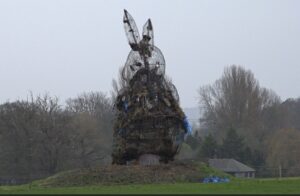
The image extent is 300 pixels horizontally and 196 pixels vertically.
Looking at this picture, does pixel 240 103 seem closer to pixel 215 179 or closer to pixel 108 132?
pixel 108 132

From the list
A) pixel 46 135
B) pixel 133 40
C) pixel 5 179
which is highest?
pixel 133 40

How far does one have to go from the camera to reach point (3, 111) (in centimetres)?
6172

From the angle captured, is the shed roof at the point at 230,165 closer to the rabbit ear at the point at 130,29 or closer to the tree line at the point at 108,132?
the tree line at the point at 108,132

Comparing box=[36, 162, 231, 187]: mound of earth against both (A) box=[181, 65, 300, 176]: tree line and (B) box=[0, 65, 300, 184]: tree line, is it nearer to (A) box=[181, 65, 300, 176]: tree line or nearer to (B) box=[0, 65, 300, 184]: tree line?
(B) box=[0, 65, 300, 184]: tree line

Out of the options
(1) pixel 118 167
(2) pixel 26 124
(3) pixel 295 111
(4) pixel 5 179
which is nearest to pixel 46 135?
(2) pixel 26 124

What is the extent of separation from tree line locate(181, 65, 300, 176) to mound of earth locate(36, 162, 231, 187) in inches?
Result: 1437

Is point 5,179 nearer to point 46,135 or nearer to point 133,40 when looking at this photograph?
point 46,135

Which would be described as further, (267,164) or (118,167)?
(267,164)

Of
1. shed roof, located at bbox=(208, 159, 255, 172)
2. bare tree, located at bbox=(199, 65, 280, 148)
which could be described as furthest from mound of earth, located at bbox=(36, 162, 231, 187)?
bare tree, located at bbox=(199, 65, 280, 148)

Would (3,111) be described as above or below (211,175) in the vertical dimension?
above

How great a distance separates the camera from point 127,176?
106 ft

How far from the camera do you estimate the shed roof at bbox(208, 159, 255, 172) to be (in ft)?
224

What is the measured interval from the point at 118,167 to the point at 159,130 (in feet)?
15.8

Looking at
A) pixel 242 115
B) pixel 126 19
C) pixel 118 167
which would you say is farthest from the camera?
pixel 242 115
